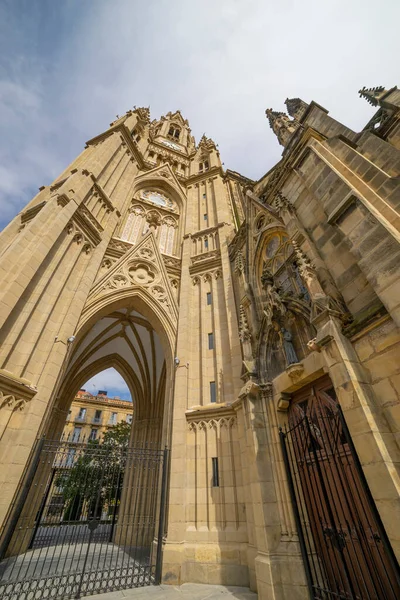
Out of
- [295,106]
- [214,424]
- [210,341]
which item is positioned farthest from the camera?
[295,106]

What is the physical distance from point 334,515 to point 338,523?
0.12m

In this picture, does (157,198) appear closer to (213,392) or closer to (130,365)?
(130,365)

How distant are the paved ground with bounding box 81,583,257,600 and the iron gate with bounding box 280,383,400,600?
1817mm

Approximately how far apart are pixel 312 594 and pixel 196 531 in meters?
3.40

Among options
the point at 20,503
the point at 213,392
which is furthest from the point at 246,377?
the point at 20,503

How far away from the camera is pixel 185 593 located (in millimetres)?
5555

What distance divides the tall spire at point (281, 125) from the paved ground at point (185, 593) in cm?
1799

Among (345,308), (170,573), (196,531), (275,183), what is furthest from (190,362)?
(275,183)

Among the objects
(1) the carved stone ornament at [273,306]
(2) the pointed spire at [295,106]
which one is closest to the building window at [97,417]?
(1) the carved stone ornament at [273,306]

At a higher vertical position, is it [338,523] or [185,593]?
[338,523]

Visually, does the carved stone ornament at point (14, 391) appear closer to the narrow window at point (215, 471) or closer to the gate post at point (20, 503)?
the gate post at point (20, 503)

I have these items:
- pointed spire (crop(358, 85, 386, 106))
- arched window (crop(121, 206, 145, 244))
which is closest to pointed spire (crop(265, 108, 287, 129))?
pointed spire (crop(358, 85, 386, 106))

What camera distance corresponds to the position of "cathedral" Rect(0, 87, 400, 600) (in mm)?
4125

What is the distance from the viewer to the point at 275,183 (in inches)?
360
